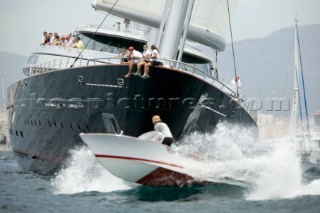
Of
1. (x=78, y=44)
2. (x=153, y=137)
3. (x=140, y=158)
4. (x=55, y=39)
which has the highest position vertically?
(x=55, y=39)

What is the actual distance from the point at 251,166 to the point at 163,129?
350cm

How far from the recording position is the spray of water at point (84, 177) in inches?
686

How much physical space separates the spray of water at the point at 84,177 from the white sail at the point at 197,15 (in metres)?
6.34

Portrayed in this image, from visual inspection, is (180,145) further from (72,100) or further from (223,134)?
(72,100)

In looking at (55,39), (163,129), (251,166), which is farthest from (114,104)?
(55,39)

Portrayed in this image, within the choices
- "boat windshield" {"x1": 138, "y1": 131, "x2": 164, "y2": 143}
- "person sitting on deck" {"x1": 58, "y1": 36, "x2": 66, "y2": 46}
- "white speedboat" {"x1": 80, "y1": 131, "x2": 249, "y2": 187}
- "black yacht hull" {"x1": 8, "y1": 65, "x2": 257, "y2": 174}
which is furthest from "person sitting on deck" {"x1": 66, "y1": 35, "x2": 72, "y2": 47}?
"boat windshield" {"x1": 138, "y1": 131, "x2": 164, "y2": 143}

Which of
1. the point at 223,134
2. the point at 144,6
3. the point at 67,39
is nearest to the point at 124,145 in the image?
the point at 223,134

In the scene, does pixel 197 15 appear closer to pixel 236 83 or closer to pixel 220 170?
pixel 236 83

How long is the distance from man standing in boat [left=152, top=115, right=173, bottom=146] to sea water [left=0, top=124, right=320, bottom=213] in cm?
57

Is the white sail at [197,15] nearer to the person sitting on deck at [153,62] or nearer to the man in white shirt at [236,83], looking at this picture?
the man in white shirt at [236,83]

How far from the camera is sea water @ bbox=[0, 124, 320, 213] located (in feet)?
47.5

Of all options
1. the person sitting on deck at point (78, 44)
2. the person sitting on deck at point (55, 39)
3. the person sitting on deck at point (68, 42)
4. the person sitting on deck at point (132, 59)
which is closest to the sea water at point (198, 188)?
the person sitting on deck at point (132, 59)

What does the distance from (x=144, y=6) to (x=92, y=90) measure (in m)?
5.34

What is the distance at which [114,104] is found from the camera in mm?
18469
